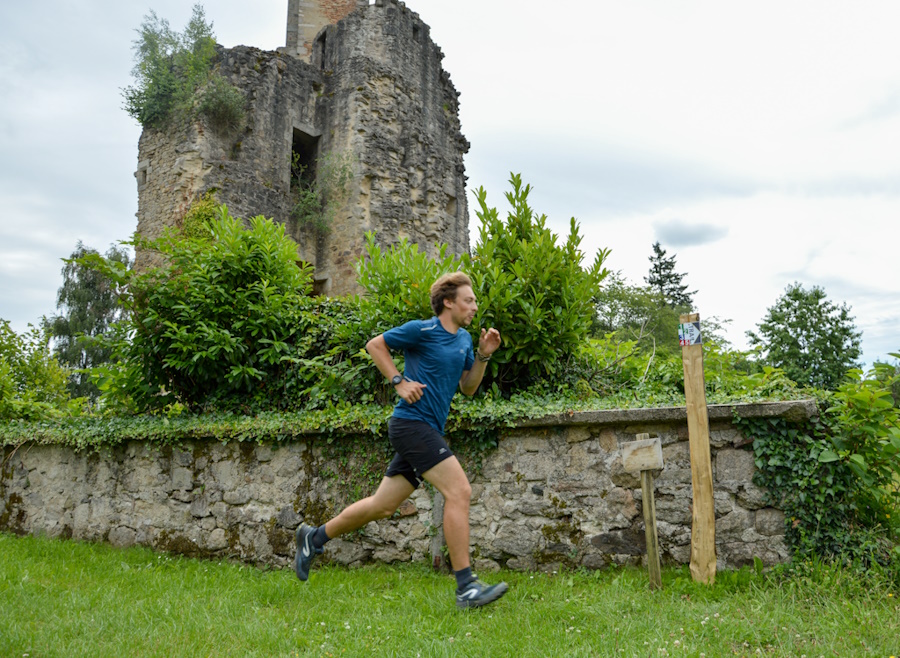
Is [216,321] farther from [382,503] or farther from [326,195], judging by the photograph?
[326,195]

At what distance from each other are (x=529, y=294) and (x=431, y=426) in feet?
8.81

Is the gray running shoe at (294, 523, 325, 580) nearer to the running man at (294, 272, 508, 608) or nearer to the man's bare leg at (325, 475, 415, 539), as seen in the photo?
the running man at (294, 272, 508, 608)

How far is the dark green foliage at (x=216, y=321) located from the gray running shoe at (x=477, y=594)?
3.93 m

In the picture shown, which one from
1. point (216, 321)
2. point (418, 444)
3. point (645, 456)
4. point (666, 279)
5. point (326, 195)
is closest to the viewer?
point (418, 444)

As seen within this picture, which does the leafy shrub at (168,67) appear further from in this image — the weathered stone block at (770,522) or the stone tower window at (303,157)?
the weathered stone block at (770,522)

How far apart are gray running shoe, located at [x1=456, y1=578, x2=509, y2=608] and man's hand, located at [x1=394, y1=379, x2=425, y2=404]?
108 centimetres

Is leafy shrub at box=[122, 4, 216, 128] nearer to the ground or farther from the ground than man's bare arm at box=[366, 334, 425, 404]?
farther from the ground

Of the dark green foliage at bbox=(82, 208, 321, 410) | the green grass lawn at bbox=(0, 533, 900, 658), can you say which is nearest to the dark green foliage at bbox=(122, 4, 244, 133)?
the dark green foliage at bbox=(82, 208, 321, 410)

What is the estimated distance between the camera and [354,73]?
16.6m

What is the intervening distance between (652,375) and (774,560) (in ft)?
9.82

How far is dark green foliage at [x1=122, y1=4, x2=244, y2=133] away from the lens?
15.0 metres

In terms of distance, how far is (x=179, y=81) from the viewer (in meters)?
15.3

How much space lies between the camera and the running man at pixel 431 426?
3736 millimetres

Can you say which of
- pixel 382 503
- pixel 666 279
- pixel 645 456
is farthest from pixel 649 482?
pixel 666 279
